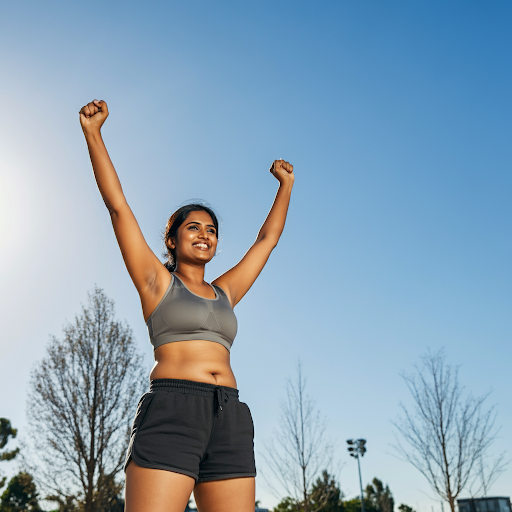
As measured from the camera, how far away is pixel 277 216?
3146 millimetres

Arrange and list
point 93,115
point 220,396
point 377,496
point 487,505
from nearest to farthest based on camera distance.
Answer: point 220,396 < point 93,115 < point 487,505 < point 377,496

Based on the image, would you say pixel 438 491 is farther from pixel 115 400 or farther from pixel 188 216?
pixel 188 216

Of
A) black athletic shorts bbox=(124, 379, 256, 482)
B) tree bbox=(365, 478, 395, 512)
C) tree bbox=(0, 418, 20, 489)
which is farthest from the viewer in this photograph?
tree bbox=(365, 478, 395, 512)

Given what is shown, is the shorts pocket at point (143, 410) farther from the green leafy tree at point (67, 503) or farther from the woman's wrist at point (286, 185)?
the green leafy tree at point (67, 503)

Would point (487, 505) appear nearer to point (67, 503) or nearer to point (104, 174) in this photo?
point (67, 503)

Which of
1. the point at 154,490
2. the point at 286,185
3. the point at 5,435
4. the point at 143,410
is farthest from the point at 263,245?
the point at 5,435

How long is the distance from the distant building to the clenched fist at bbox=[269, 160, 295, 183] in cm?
1104

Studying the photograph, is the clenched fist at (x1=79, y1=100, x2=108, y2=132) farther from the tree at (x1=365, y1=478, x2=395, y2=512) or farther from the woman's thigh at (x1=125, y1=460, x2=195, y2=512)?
the tree at (x1=365, y1=478, x2=395, y2=512)

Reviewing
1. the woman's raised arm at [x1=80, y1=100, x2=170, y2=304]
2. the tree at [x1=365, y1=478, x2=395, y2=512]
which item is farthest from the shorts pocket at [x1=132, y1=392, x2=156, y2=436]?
the tree at [x1=365, y1=478, x2=395, y2=512]

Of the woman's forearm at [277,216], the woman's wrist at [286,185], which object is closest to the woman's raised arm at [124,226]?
the woman's forearm at [277,216]

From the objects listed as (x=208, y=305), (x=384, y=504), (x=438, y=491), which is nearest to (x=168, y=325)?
(x=208, y=305)

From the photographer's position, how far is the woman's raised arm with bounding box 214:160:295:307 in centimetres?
276

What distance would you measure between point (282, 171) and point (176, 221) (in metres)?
0.86

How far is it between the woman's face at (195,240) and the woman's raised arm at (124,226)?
0.28m
